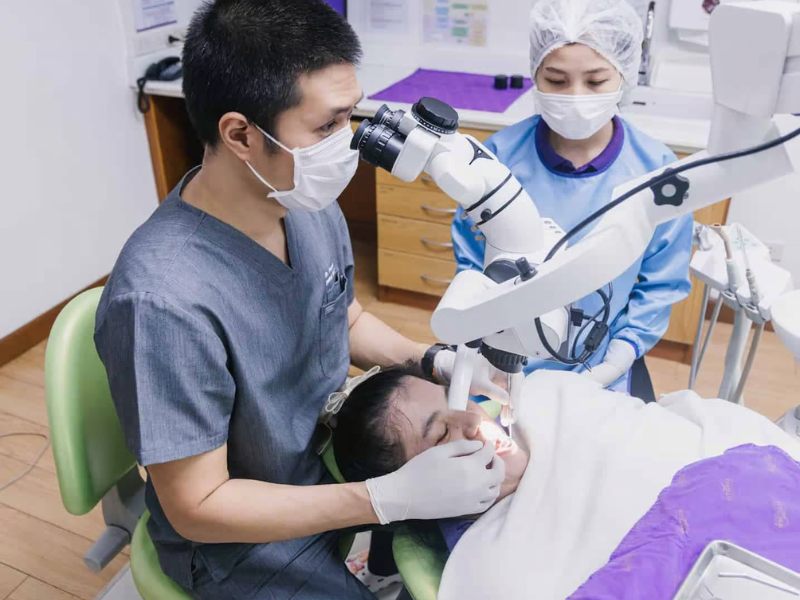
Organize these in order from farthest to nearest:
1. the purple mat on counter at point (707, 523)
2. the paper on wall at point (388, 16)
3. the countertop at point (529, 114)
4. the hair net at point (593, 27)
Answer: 1. the paper on wall at point (388, 16)
2. the countertop at point (529, 114)
3. the hair net at point (593, 27)
4. the purple mat on counter at point (707, 523)

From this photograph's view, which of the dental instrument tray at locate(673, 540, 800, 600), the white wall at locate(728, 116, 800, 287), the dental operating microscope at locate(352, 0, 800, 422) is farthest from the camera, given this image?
the white wall at locate(728, 116, 800, 287)

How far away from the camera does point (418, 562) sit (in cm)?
112

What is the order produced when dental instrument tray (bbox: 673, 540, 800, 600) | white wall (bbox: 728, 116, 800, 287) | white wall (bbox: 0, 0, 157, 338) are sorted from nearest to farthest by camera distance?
dental instrument tray (bbox: 673, 540, 800, 600) → white wall (bbox: 0, 0, 157, 338) → white wall (bbox: 728, 116, 800, 287)

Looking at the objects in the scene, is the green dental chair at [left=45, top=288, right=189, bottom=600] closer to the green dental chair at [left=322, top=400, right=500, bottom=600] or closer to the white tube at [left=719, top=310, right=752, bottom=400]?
the green dental chair at [left=322, top=400, right=500, bottom=600]

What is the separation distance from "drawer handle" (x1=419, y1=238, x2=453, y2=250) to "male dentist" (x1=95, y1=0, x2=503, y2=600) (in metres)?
1.54

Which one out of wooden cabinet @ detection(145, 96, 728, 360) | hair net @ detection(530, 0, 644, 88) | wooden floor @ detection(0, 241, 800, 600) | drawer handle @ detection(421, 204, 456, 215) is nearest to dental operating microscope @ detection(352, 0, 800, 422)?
hair net @ detection(530, 0, 644, 88)

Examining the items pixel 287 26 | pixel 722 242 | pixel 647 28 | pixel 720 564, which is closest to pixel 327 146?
pixel 287 26

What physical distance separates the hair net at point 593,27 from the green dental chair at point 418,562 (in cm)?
100

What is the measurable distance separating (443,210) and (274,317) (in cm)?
162

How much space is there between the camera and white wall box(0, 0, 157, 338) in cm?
244

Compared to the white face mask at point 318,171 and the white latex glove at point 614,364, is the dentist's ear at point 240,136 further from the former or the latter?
the white latex glove at point 614,364

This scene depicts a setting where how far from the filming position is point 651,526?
0.95m

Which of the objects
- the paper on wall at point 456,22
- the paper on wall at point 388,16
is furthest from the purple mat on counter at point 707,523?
the paper on wall at point 388,16

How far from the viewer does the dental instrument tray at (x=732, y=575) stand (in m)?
0.73
